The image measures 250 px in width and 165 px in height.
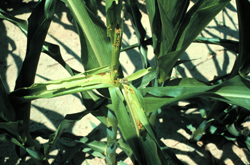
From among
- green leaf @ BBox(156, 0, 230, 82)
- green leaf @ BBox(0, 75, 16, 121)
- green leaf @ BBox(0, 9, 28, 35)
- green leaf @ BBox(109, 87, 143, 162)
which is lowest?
green leaf @ BBox(109, 87, 143, 162)

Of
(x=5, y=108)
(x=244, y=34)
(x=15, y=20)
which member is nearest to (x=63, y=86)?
(x=5, y=108)

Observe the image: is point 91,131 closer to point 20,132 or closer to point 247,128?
point 20,132

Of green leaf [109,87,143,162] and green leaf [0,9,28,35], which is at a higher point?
green leaf [0,9,28,35]

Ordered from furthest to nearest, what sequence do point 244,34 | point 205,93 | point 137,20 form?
point 137,20 < point 244,34 < point 205,93

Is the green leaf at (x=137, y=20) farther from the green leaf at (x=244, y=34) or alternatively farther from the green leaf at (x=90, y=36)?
the green leaf at (x=244, y=34)

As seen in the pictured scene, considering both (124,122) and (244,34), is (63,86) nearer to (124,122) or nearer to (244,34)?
(124,122)

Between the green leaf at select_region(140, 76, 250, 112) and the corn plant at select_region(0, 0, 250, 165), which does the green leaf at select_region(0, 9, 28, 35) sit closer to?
the corn plant at select_region(0, 0, 250, 165)

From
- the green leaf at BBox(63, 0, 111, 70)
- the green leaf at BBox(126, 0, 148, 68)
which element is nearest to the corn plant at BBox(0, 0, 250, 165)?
the green leaf at BBox(63, 0, 111, 70)
